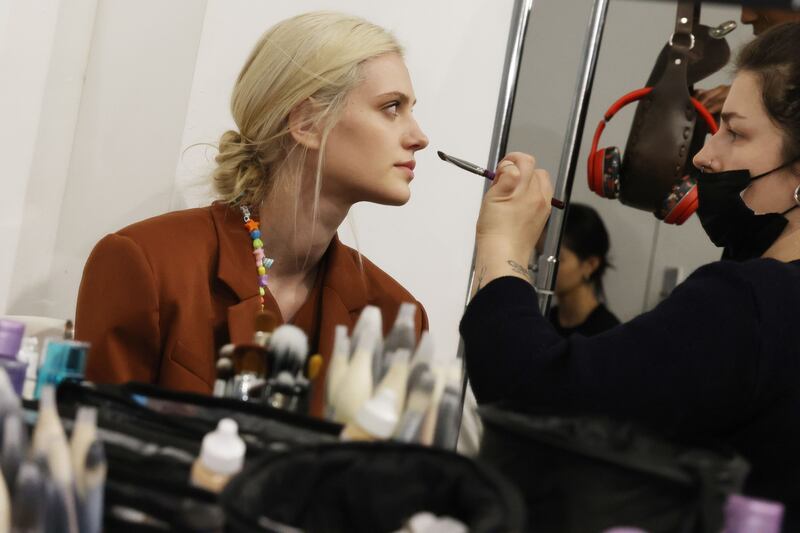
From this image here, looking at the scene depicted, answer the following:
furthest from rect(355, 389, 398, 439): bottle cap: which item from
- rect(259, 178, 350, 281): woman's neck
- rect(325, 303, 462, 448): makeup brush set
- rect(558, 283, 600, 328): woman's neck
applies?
rect(558, 283, 600, 328): woman's neck

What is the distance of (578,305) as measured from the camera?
9.55 ft

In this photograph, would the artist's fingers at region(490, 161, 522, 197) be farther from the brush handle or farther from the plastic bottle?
the plastic bottle

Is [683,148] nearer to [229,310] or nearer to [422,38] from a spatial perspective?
[422,38]

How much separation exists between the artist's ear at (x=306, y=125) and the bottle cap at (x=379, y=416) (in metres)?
0.87

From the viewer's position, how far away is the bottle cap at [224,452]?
2.24 ft

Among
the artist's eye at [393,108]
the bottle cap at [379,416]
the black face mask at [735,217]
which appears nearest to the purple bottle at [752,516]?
the bottle cap at [379,416]

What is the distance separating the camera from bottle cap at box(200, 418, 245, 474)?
0.68 m

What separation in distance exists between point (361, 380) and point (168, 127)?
104 cm

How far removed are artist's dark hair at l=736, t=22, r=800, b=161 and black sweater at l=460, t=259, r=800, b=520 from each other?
0.87ft

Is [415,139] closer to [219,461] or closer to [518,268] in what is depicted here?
[518,268]

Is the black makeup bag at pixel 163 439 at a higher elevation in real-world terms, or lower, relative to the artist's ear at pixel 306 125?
lower

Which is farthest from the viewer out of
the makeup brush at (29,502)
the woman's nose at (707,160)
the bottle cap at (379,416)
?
the woman's nose at (707,160)

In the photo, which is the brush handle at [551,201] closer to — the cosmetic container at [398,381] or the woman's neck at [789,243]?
the woman's neck at [789,243]

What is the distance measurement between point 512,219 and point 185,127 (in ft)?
A: 2.48
